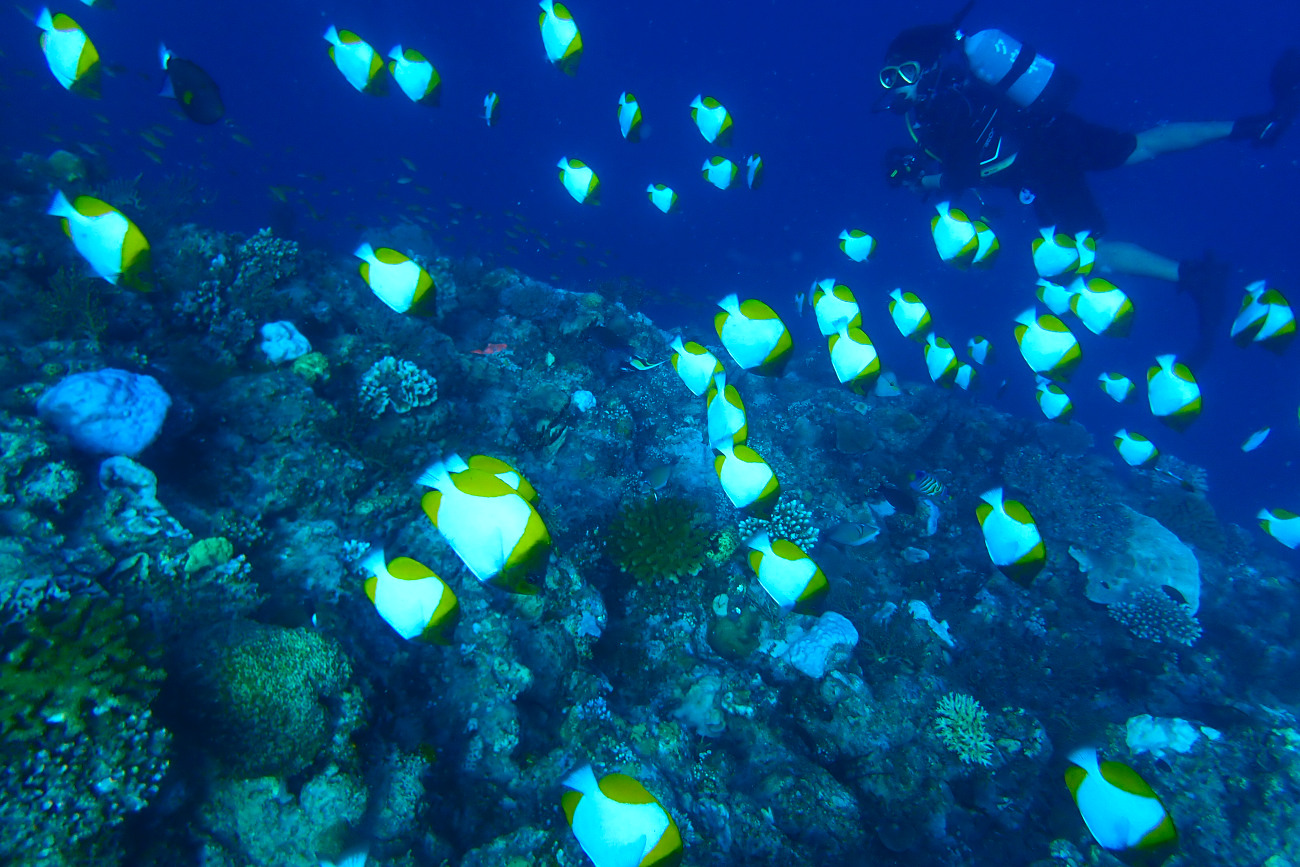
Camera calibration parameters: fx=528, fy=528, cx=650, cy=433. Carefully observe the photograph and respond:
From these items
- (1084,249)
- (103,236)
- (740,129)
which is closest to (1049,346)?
(1084,249)

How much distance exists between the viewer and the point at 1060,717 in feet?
21.0

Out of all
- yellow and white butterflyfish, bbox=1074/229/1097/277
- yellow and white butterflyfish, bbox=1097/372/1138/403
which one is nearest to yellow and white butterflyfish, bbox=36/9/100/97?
yellow and white butterflyfish, bbox=1074/229/1097/277

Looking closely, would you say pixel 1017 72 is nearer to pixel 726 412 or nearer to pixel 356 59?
pixel 726 412

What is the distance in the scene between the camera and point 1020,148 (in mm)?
9477

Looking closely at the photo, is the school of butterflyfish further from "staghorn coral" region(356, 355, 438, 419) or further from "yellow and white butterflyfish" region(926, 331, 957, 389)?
"staghorn coral" region(356, 355, 438, 419)

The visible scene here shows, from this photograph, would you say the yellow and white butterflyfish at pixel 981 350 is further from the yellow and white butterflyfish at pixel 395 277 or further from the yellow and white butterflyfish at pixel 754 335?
the yellow and white butterflyfish at pixel 395 277

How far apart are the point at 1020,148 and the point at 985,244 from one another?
6.67m

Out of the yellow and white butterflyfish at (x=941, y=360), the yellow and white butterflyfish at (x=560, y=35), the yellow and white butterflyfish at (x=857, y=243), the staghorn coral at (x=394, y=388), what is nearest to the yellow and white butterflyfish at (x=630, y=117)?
the yellow and white butterflyfish at (x=560, y=35)

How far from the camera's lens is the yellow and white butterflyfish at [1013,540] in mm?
3379

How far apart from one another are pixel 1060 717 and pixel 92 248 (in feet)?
32.0

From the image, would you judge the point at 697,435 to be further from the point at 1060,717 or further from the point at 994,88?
the point at 994,88

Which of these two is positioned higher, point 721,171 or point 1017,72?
point 1017,72

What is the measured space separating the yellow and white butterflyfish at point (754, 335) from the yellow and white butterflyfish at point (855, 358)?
2.09ft

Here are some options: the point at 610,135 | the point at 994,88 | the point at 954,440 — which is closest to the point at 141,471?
the point at 954,440
